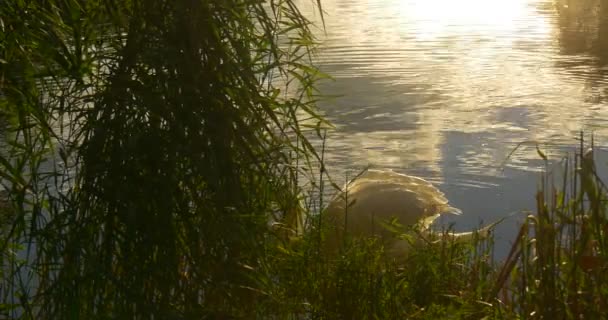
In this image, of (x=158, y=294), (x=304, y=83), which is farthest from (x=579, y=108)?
(x=158, y=294)

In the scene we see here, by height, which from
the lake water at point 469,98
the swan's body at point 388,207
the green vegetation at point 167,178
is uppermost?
the green vegetation at point 167,178

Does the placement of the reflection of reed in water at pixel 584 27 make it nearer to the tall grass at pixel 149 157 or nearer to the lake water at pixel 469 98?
the lake water at pixel 469 98

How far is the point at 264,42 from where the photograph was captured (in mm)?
3842

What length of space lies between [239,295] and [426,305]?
115 cm

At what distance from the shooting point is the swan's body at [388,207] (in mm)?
5465

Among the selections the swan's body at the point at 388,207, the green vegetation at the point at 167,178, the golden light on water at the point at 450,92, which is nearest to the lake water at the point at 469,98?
the golden light on water at the point at 450,92

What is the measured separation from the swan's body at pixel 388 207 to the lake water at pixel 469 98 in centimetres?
Result: 32

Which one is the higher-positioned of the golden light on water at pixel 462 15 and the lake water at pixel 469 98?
the lake water at pixel 469 98

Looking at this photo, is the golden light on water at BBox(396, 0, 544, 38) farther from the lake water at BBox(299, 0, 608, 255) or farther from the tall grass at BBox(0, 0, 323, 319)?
the tall grass at BBox(0, 0, 323, 319)

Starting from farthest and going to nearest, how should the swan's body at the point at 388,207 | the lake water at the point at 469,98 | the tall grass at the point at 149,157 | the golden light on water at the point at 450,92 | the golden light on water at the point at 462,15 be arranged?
1. the golden light on water at the point at 462,15
2. the golden light on water at the point at 450,92
3. the lake water at the point at 469,98
4. the swan's body at the point at 388,207
5. the tall grass at the point at 149,157

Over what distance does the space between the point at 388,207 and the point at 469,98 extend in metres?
5.06

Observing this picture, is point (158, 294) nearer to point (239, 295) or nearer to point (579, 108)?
point (239, 295)

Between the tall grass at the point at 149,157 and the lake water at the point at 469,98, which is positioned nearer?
the tall grass at the point at 149,157

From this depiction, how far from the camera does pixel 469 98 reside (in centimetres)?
1093
